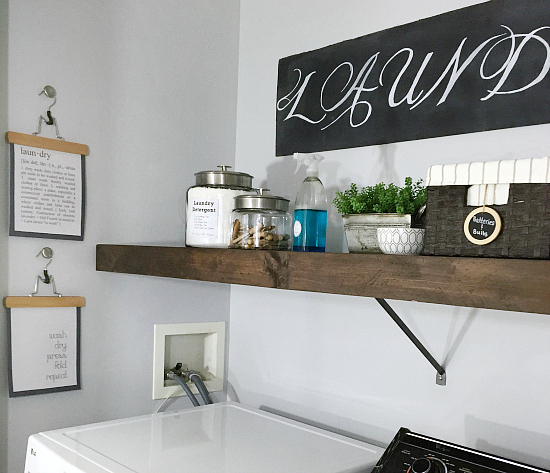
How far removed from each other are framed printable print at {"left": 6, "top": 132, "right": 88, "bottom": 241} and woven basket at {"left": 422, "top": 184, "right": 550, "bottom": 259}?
0.89 meters

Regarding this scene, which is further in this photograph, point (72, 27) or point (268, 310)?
point (268, 310)

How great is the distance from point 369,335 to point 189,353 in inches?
22.8

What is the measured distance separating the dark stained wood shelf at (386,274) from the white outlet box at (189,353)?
349 mm

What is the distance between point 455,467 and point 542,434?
0.68 ft

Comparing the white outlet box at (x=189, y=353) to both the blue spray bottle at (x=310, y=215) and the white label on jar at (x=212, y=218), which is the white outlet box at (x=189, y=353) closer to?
the white label on jar at (x=212, y=218)

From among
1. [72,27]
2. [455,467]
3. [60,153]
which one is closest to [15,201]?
[60,153]

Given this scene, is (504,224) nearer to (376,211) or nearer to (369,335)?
(376,211)

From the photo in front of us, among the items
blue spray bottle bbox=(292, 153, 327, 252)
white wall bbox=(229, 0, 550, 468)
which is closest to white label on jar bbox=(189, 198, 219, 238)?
blue spray bottle bbox=(292, 153, 327, 252)

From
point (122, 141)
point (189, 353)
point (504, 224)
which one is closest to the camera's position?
point (504, 224)

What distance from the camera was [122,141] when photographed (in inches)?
61.4

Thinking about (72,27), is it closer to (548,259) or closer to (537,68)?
(537,68)

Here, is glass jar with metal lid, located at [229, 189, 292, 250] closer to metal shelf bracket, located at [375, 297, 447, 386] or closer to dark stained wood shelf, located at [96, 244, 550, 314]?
dark stained wood shelf, located at [96, 244, 550, 314]

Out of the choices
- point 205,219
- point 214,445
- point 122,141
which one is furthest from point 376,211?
point 122,141

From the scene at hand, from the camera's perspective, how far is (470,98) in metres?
1.20
